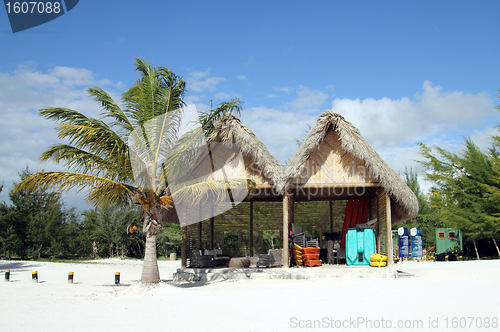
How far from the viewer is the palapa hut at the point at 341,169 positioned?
10.4 m

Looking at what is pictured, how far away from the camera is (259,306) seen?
20.8 ft

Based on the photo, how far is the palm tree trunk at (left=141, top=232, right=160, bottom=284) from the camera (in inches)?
353

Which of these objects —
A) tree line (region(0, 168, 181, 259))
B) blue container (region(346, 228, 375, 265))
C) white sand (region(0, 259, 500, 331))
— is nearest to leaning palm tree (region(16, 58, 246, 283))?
white sand (region(0, 259, 500, 331))

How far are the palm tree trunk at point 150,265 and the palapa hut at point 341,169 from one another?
12.0ft

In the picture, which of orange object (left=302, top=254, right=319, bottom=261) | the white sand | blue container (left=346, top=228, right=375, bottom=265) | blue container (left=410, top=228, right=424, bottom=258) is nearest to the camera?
the white sand

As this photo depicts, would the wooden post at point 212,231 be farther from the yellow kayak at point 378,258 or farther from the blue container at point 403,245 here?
the blue container at point 403,245

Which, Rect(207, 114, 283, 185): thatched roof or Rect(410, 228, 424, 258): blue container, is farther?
Rect(410, 228, 424, 258): blue container

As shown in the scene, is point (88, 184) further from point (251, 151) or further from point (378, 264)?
point (378, 264)

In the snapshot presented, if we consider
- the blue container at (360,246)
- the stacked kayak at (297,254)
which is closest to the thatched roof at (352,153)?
the blue container at (360,246)

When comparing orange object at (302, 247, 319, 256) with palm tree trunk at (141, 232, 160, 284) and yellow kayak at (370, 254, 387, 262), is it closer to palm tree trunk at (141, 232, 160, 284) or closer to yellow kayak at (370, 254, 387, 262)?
yellow kayak at (370, 254, 387, 262)

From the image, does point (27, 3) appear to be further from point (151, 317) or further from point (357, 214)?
point (357, 214)

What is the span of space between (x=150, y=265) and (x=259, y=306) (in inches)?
148

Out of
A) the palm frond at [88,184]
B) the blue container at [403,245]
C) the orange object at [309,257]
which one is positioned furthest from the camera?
the blue container at [403,245]

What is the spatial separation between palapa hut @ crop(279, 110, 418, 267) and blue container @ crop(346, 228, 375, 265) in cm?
51
